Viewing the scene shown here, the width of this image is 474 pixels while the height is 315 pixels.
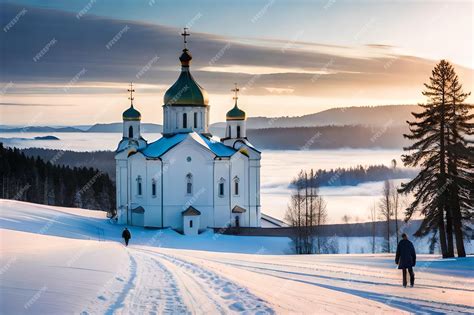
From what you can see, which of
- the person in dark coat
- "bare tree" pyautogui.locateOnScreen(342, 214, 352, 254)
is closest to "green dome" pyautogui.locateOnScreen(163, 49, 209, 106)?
"bare tree" pyautogui.locateOnScreen(342, 214, 352, 254)

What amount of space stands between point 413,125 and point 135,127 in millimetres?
30309

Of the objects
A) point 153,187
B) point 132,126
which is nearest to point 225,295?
point 153,187

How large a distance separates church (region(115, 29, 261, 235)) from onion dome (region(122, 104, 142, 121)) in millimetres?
3053

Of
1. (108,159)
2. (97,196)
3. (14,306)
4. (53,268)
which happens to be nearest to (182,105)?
(97,196)

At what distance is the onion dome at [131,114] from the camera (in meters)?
53.8

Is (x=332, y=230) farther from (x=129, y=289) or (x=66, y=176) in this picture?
(x=129, y=289)

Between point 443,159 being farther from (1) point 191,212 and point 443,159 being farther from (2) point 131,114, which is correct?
(2) point 131,114

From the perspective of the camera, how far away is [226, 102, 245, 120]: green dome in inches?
2105

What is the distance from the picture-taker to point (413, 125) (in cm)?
2809

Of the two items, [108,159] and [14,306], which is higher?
[108,159]

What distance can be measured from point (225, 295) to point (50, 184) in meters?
62.6

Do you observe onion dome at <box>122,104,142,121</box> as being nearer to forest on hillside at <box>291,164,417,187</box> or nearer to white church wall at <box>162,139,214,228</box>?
white church wall at <box>162,139,214,228</box>

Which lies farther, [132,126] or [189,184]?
[132,126]

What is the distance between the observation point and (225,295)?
1306 cm
